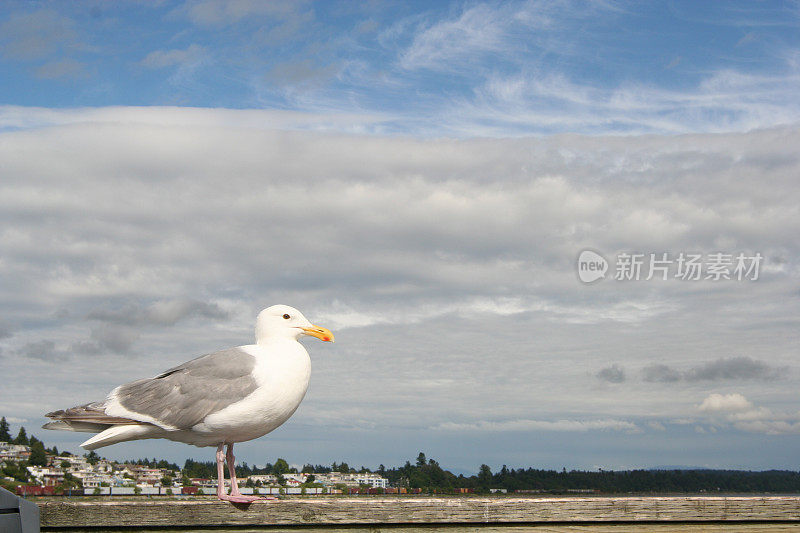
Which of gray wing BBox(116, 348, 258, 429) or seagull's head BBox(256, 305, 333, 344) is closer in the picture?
gray wing BBox(116, 348, 258, 429)

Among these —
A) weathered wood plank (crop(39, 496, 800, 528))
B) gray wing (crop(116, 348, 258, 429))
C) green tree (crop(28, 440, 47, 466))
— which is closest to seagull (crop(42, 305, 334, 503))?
gray wing (crop(116, 348, 258, 429))

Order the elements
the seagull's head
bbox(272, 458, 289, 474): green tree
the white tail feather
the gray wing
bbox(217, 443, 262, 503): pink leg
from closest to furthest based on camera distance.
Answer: bbox(217, 443, 262, 503): pink leg → the gray wing → the white tail feather → the seagull's head → bbox(272, 458, 289, 474): green tree

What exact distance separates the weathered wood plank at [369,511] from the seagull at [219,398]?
1573mm

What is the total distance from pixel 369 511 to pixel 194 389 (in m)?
2.82

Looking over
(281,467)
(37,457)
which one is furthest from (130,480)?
(37,457)

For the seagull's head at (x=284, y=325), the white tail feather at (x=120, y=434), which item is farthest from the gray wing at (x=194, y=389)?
the seagull's head at (x=284, y=325)

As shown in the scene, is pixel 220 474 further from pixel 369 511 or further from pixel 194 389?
pixel 369 511

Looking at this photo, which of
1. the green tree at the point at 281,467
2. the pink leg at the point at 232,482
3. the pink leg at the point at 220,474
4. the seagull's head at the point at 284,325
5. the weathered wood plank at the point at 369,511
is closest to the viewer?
the weathered wood plank at the point at 369,511

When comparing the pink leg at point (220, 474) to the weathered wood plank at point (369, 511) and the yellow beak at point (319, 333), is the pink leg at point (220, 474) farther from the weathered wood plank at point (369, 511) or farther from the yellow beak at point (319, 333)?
the yellow beak at point (319, 333)

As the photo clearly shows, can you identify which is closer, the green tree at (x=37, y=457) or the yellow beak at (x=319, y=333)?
the yellow beak at (x=319, y=333)

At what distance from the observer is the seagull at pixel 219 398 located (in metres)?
7.86

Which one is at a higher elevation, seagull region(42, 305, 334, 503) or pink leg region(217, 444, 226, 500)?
seagull region(42, 305, 334, 503)

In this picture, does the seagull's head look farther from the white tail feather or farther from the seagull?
the white tail feather

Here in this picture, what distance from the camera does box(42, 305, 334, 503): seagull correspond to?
7.86 meters
